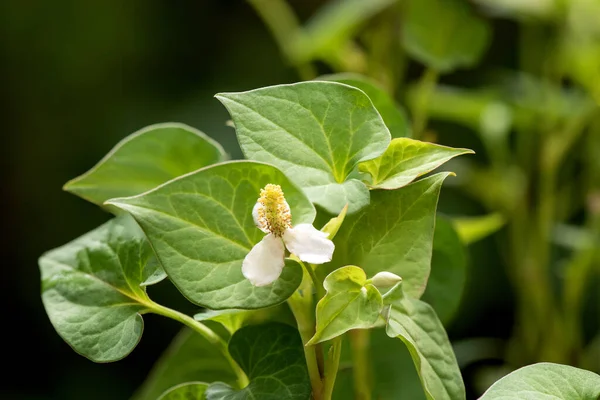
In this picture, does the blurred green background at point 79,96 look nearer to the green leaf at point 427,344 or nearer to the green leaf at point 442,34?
the green leaf at point 442,34

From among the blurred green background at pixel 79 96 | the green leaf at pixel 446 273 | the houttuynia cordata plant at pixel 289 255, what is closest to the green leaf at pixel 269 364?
the houttuynia cordata plant at pixel 289 255

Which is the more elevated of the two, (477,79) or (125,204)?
(125,204)

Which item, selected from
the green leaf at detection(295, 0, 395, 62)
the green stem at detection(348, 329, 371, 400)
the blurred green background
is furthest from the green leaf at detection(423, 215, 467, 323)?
the blurred green background

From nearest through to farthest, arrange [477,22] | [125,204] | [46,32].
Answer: [125,204]
[477,22]
[46,32]

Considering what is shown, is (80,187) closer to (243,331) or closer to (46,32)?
(243,331)

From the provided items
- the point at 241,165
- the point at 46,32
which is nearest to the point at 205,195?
the point at 241,165

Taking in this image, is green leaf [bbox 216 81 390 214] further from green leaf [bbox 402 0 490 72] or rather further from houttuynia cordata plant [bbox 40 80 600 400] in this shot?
green leaf [bbox 402 0 490 72]
